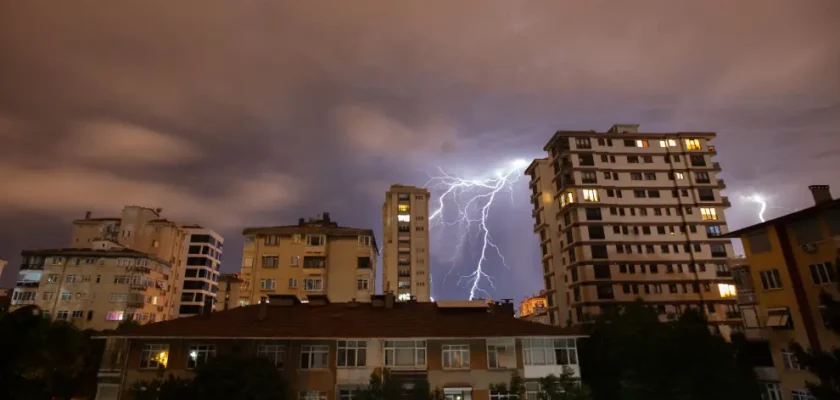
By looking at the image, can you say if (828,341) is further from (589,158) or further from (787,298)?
(589,158)

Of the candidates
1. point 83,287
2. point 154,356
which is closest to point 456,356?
point 154,356

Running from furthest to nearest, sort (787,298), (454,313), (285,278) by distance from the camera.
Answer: (285,278)
(454,313)
(787,298)

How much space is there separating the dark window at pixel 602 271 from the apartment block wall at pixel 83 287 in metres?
69.6

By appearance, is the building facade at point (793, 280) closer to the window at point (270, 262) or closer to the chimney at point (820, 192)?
the chimney at point (820, 192)

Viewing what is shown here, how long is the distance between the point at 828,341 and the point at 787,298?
137 inches

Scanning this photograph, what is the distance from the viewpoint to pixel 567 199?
68375mm

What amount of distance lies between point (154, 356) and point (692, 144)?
7473 centimetres

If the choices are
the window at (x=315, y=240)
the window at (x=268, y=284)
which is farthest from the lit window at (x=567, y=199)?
the window at (x=268, y=284)

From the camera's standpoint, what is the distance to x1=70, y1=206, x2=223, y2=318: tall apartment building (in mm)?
86875

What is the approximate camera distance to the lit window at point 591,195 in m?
67.1

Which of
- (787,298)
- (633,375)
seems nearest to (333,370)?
(633,375)

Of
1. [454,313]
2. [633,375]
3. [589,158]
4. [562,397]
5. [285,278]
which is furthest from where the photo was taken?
[589,158]

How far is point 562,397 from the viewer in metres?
27.4

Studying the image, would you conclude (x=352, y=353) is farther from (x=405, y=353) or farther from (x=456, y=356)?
(x=456, y=356)
